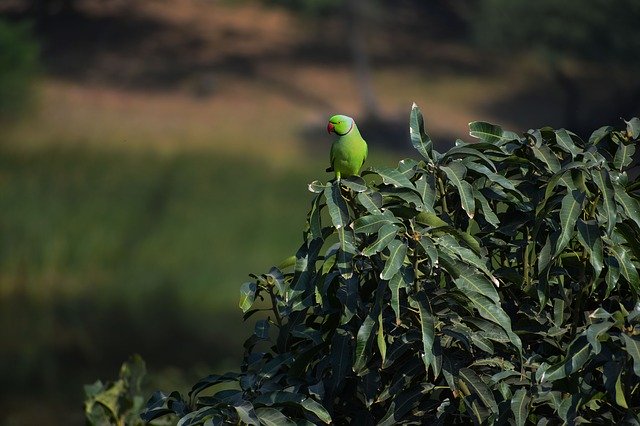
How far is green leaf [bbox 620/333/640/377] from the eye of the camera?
158 centimetres

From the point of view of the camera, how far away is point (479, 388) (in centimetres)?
174

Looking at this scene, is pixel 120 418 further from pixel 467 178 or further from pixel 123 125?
pixel 123 125

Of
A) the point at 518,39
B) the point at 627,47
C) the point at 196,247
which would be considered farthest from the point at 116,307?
the point at 627,47

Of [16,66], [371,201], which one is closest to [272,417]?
[371,201]

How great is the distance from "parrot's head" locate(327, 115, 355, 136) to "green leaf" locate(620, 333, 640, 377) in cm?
75

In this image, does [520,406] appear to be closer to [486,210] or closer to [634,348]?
[634,348]

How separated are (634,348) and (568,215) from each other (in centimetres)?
26

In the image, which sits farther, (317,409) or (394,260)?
(317,409)

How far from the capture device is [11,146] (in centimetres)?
709

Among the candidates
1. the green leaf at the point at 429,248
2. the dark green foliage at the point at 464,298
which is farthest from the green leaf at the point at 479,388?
the green leaf at the point at 429,248

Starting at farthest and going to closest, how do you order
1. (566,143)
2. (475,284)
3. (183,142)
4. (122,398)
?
(183,142) < (122,398) < (566,143) < (475,284)

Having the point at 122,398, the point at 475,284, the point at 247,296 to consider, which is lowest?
the point at 122,398

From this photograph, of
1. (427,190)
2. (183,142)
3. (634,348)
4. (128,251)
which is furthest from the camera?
(183,142)

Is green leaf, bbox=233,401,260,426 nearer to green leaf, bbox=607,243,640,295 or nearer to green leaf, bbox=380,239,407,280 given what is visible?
green leaf, bbox=380,239,407,280
